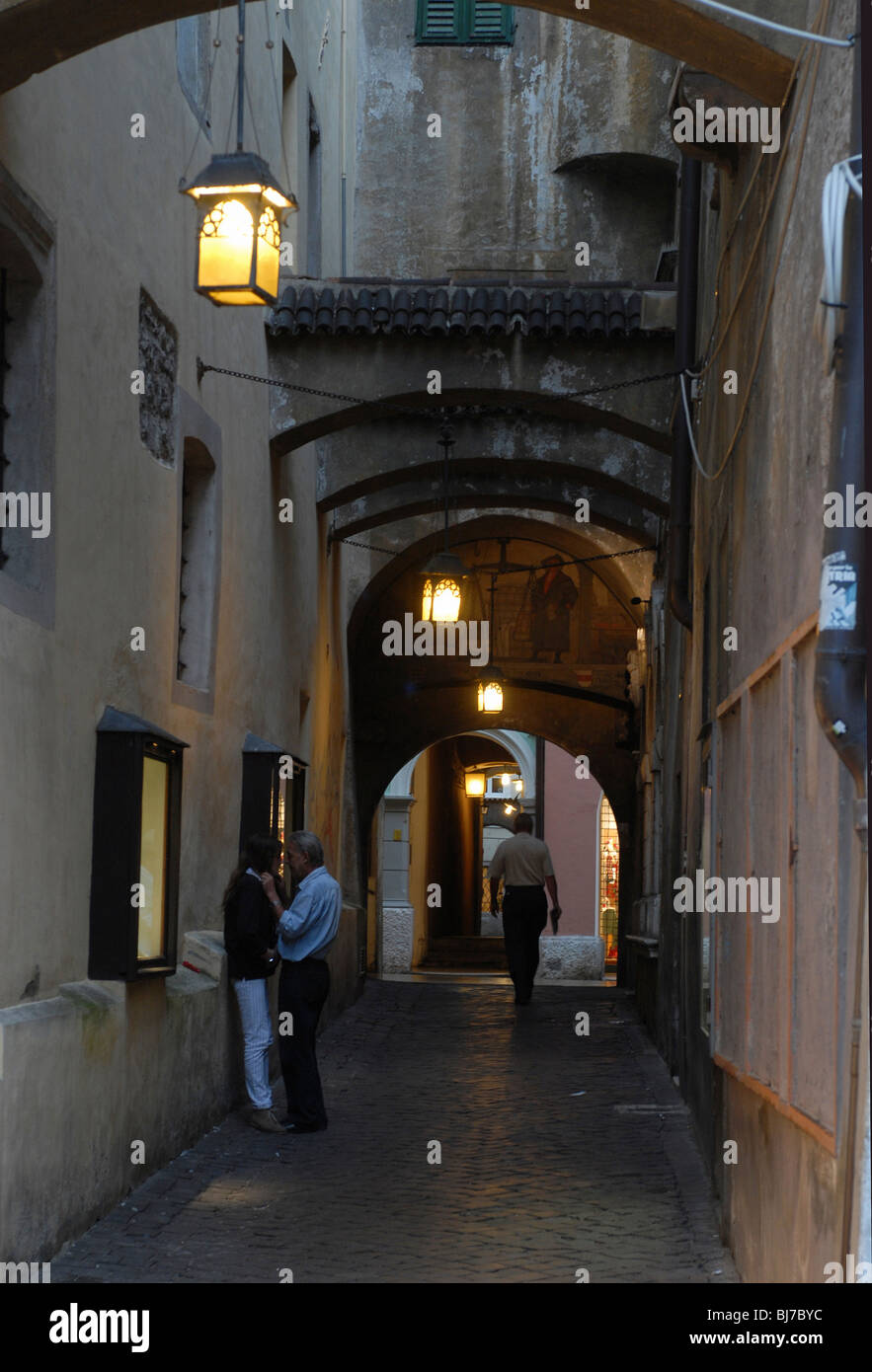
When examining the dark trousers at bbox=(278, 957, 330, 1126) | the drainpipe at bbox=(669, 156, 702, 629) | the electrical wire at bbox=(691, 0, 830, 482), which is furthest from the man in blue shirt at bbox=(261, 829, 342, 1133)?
the electrical wire at bbox=(691, 0, 830, 482)

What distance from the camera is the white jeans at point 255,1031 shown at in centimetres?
1005

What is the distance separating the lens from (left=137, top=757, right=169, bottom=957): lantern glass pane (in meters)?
8.07

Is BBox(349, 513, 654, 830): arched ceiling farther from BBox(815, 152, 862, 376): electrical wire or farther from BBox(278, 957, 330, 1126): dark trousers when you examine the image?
BBox(815, 152, 862, 376): electrical wire

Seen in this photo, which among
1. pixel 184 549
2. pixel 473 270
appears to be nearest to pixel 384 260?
pixel 473 270

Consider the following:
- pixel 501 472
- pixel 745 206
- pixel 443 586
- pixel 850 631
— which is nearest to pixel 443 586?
pixel 443 586

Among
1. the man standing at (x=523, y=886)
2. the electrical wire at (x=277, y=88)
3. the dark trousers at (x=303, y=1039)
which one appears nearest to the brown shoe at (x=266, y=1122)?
the dark trousers at (x=303, y=1039)

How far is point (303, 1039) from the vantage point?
9.73 meters

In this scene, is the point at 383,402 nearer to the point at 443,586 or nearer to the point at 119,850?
the point at 443,586

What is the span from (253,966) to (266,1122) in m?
0.89

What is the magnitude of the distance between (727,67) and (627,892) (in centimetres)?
1690

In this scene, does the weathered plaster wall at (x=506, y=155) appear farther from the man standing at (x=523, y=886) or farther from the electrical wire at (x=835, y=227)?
the electrical wire at (x=835, y=227)

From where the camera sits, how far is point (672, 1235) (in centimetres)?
724

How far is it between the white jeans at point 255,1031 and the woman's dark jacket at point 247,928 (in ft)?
Answer: 0.34
